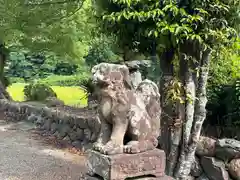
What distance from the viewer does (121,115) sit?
3.00 meters

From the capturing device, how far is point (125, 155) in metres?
3.00

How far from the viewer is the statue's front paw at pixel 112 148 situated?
2.94 meters

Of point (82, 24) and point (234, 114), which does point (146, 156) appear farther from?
point (82, 24)

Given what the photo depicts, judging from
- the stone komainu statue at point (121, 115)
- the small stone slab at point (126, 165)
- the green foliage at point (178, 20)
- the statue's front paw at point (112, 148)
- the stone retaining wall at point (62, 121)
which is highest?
the green foliage at point (178, 20)

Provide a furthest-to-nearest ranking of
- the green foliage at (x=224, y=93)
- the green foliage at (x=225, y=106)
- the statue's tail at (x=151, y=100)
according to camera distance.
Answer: the green foliage at (x=225, y=106)
the green foliage at (x=224, y=93)
the statue's tail at (x=151, y=100)

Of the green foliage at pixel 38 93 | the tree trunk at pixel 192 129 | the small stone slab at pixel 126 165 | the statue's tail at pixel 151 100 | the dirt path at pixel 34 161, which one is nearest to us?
the small stone slab at pixel 126 165

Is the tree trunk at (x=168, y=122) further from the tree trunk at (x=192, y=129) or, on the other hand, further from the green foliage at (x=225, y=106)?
the green foliage at (x=225, y=106)

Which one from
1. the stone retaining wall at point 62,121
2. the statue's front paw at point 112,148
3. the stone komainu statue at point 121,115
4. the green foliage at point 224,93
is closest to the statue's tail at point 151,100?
the stone komainu statue at point 121,115

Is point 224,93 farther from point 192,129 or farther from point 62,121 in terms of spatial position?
point 62,121

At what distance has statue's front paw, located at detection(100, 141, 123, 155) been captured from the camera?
2.94 m

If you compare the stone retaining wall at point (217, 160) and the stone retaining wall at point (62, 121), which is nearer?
the stone retaining wall at point (217, 160)

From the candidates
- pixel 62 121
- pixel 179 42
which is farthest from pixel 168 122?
pixel 62 121

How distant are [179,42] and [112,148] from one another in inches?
72.9

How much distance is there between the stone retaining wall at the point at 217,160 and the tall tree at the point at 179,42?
264 millimetres
